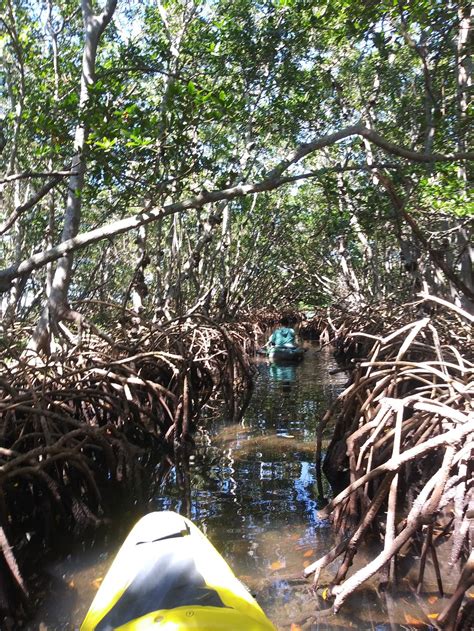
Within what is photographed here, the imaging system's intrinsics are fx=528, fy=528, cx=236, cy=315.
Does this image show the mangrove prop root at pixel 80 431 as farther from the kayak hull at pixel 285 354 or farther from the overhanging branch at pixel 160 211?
the kayak hull at pixel 285 354

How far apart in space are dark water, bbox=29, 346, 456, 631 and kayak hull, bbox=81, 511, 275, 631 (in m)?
0.80

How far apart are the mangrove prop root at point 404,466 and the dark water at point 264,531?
0.14m

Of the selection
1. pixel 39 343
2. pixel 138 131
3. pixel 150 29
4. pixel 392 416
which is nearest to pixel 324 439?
pixel 392 416

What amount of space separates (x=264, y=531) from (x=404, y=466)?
975 millimetres

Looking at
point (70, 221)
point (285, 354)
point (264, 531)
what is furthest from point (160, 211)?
point (285, 354)

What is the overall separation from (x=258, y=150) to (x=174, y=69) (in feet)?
12.2

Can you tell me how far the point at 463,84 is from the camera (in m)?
6.07

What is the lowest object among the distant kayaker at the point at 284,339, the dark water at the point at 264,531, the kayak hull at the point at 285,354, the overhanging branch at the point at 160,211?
the dark water at the point at 264,531

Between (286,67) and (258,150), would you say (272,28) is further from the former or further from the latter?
(258,150)

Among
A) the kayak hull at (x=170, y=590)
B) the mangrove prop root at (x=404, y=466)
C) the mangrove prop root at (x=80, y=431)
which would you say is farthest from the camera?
the mangrove prop root at (x=80, y=431)

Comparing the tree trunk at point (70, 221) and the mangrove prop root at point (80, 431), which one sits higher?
the tree trunk at point (70, 221)

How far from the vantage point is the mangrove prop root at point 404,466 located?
2.19 meters

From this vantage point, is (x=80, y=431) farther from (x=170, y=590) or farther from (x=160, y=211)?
(x=170, y=590)

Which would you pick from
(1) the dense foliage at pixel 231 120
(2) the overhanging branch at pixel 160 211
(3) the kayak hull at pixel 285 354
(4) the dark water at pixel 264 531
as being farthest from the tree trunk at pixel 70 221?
(3) the kayak hull at pixel 285 354
